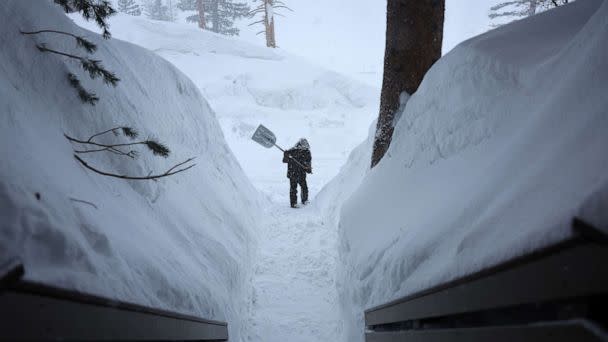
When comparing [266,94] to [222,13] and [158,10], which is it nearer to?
[222,13]

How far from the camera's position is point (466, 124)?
9.76 feet

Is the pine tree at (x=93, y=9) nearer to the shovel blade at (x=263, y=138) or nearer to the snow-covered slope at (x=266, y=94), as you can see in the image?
the shovel blade at (x=263, y=138)

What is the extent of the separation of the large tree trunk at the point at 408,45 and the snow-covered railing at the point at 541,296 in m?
3.74

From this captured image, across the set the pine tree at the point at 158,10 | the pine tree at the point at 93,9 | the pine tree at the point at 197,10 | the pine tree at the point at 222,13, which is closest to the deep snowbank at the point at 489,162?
the pine tree at the point at 93,9

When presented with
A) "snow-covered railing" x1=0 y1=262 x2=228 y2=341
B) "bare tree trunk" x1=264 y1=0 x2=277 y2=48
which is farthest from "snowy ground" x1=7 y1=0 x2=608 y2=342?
"bare tree trunk" x1=264 y1=0 x2=277 y2=48

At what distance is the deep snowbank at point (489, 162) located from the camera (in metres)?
1.36

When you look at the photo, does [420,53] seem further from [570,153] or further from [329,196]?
[329,196]

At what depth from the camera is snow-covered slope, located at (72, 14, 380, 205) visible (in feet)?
65.6

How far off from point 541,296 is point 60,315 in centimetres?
136

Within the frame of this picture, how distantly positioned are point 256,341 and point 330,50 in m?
51.2

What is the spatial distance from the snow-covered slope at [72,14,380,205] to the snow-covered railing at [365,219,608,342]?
14936 mm

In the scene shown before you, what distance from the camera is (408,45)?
4910mm

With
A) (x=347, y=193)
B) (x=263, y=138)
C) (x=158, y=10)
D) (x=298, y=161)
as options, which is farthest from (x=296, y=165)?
(x=158, y=10)

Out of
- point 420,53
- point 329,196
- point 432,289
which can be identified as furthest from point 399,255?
point 329,196
